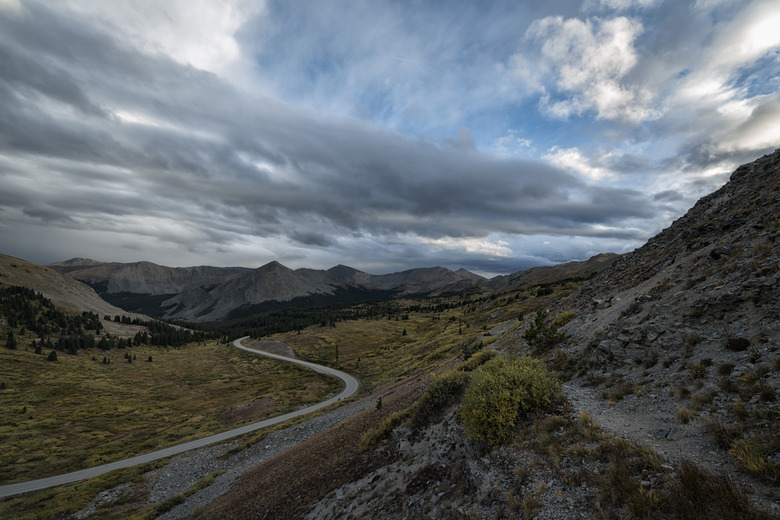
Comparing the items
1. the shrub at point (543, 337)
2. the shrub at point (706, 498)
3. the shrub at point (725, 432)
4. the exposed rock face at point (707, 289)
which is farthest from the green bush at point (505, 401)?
the shrub at point (543, 337)

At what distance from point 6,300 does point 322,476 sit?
9038 inches

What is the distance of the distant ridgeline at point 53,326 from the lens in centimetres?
13027

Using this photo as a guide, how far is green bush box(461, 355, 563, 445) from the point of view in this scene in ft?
36.3

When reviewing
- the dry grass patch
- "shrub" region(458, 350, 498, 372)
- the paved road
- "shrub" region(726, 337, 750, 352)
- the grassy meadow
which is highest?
"shrub" region(726, 337, 750, 352)

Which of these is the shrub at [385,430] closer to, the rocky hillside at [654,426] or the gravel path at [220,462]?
the rocky hillside at [654,426]

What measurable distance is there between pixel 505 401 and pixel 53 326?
222 meters

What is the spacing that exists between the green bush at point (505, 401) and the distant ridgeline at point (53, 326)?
183 meters

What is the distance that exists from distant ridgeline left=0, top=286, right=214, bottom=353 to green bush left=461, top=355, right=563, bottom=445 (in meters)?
183

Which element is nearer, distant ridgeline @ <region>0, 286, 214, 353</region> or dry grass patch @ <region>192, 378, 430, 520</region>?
dry grass patch @ <region>192, 378, 430, 520</region>

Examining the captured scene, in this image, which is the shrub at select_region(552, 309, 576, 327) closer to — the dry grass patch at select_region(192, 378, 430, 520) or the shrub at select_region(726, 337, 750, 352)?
the shrub at select_region(726, 337, 750, 352)

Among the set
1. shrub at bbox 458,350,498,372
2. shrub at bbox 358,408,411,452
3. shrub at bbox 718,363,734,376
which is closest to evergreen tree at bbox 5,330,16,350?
shrub at bbox 358,408,411,452

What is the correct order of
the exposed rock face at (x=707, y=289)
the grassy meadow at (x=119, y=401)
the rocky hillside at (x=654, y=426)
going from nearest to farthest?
the rocky hillside at (x=654, y=426), the exposed rock face at (x=707, y=289), the grassy meadow at (x=119, y=401)

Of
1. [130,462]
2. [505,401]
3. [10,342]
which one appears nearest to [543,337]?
[505,401]

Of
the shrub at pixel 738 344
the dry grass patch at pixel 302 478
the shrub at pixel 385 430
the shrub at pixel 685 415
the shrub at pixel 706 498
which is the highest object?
the shrub at pixel 738 344
